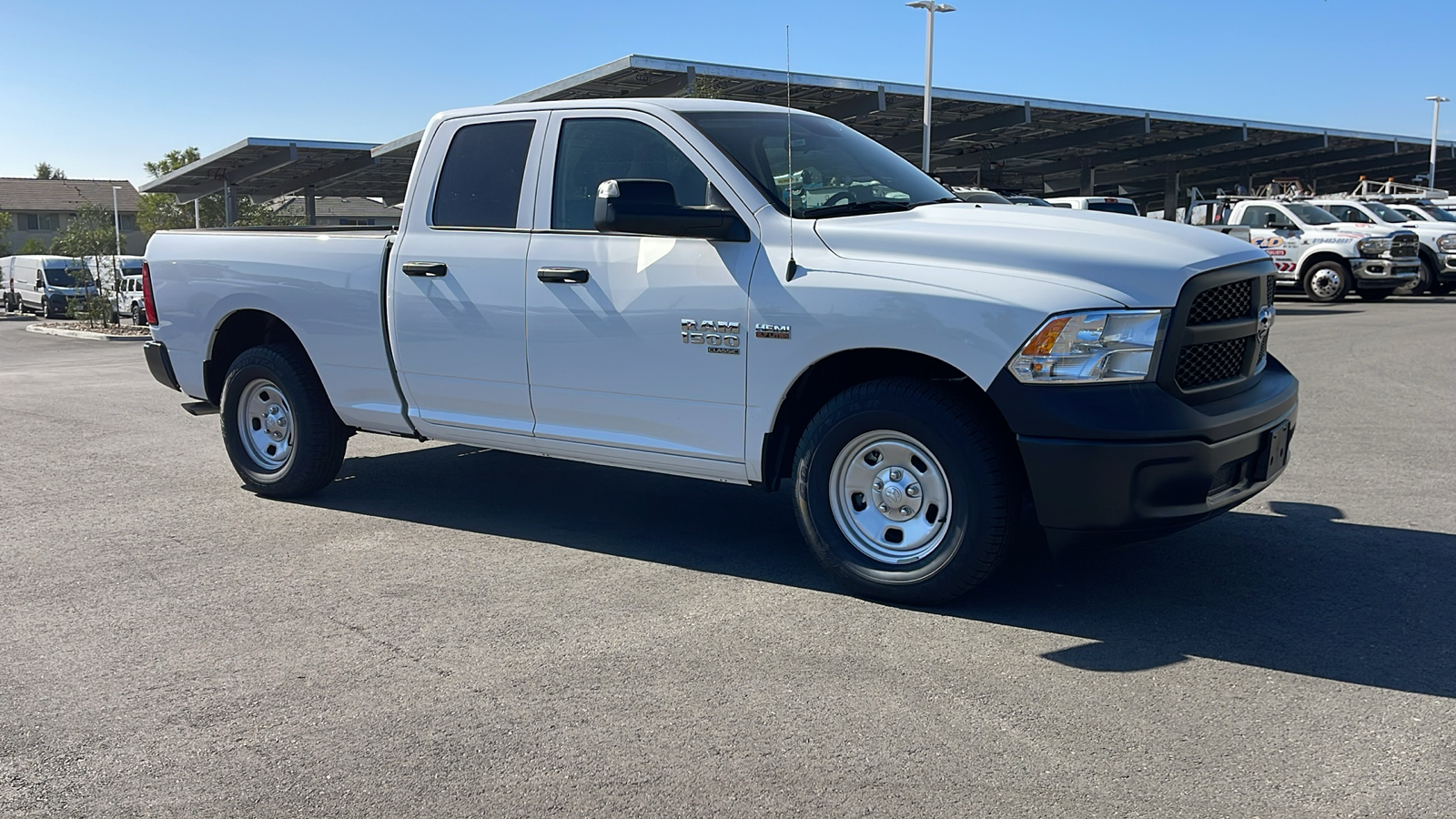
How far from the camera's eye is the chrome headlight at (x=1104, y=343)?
4.42 meters

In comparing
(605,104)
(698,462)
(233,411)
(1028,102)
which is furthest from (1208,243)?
(1028,102)

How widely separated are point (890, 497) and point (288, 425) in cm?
372

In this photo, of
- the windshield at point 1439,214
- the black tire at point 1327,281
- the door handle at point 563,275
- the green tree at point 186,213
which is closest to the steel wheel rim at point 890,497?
the door handle at point 563,275

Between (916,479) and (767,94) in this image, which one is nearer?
(916,479)

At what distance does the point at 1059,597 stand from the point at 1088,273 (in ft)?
4.39

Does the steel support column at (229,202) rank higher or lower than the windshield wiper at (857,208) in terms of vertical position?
higher

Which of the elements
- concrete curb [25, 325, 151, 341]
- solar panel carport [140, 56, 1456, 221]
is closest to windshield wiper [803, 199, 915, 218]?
solar panel carport [140, 56, 1456, 221]

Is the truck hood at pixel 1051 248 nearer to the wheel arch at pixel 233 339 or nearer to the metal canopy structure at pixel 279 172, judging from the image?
the wheel arch at pixel 233 339

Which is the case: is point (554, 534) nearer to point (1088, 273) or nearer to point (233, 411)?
point (233, 411)

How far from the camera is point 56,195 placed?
291 ft

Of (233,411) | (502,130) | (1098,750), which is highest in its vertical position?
(502,130)

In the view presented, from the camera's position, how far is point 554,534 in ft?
20.3

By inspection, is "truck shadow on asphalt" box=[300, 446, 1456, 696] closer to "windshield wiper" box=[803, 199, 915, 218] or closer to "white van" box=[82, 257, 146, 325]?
"windshield wiper" box=[803, 199, 915, 218]

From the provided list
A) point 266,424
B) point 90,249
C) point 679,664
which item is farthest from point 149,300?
point 90,249
